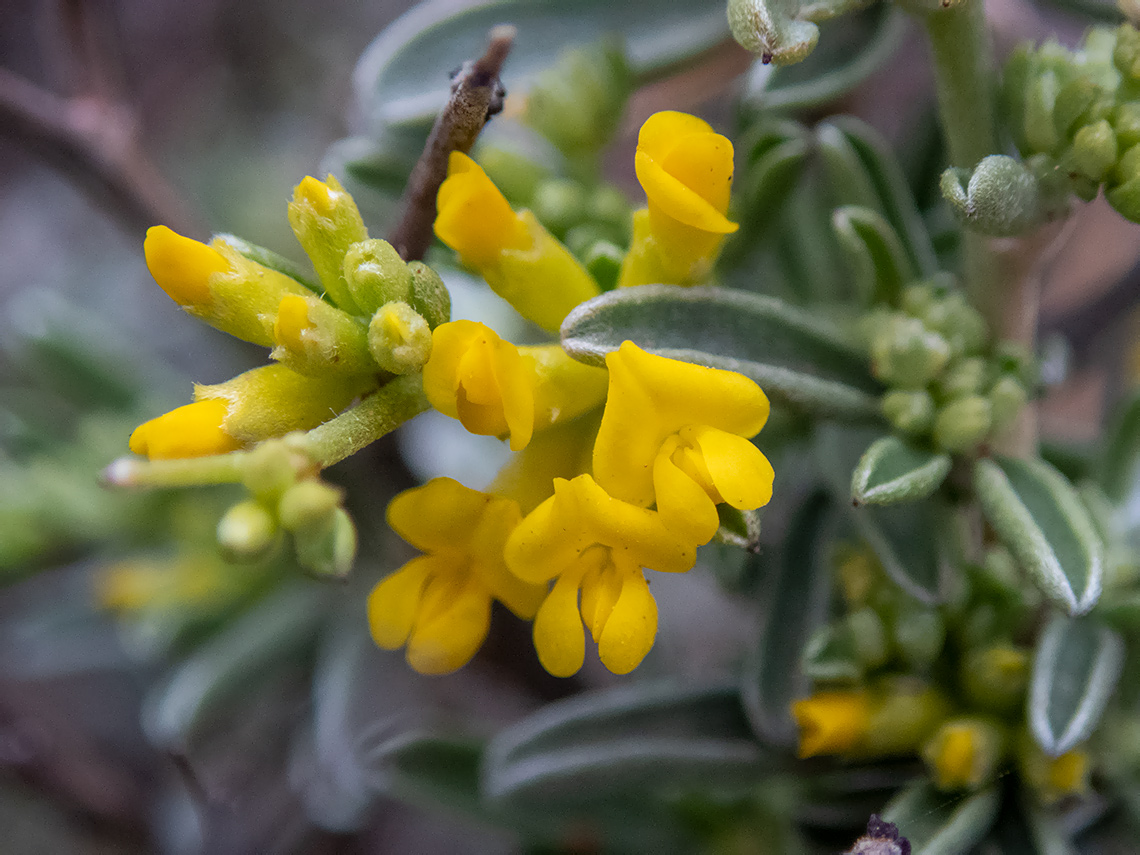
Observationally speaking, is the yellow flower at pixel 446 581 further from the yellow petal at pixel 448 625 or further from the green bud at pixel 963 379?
the green bud at pixel 963 379

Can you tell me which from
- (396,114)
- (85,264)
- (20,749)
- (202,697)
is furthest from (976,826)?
(85,264)

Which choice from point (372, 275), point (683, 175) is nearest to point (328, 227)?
point (372, 275)

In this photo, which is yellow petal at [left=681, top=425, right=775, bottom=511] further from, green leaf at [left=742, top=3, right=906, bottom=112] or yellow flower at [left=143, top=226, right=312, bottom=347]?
green leaf at [left=742, top=3, right=906, bottom=112]

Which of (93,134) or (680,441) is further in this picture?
(93,134)

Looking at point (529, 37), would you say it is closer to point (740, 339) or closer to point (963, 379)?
point (740, 339)

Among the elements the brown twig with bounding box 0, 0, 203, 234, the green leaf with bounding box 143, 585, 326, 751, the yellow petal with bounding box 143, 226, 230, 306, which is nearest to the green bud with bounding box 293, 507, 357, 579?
the yellow petal with bounding box 143, 226, 230, 306
